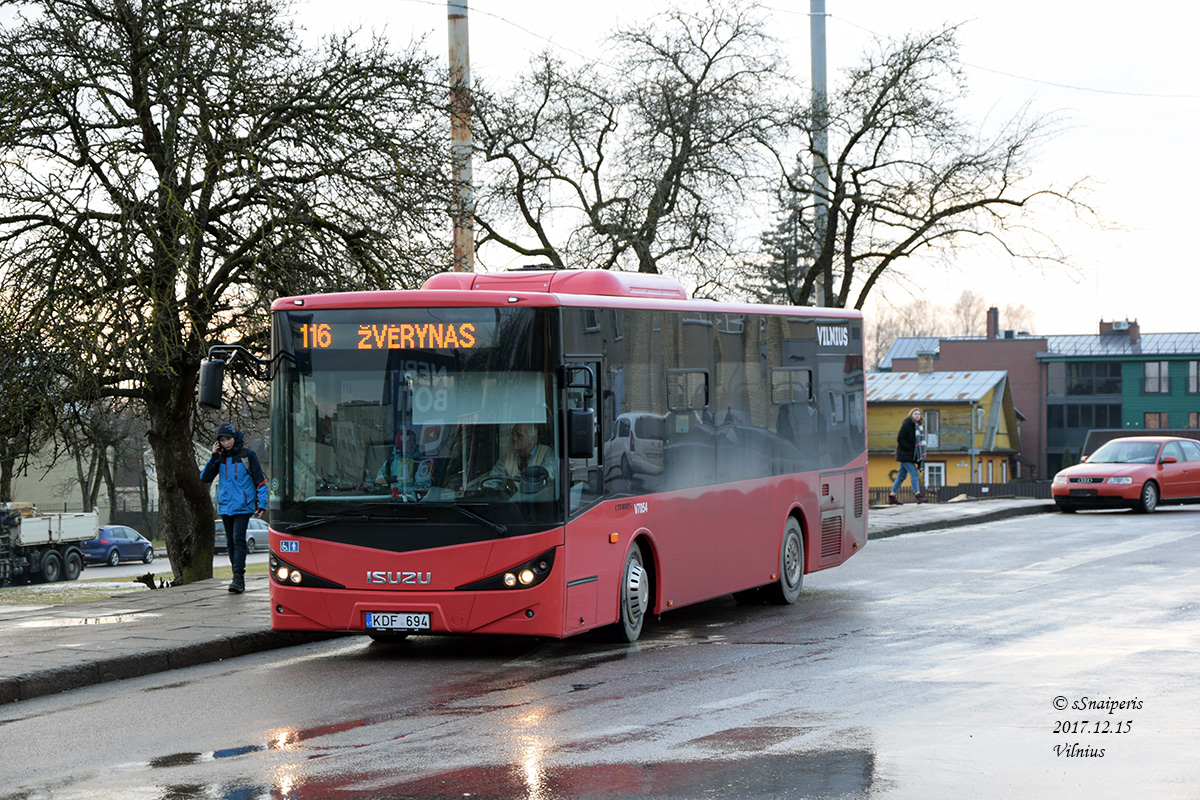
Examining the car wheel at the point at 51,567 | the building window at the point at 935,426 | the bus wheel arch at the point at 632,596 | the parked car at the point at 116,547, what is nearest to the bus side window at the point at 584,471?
the bus wheel arch at the point at 632,596

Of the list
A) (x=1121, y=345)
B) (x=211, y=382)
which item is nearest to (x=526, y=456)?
(x=211, y=382)

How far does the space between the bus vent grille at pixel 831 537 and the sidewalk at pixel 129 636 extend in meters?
5.43

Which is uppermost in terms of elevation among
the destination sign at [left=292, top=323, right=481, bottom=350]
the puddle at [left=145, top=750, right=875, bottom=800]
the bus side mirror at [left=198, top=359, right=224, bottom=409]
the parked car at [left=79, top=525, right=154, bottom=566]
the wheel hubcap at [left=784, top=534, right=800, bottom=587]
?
the destination sign at [left=292, top=323, right=481, bottom=350]

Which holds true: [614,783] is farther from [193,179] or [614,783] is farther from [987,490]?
[987,490]

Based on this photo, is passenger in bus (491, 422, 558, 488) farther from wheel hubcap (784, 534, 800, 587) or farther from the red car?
the red car

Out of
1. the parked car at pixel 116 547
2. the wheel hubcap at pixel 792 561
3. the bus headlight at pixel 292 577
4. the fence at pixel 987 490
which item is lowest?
the parked car at pixel 116 547

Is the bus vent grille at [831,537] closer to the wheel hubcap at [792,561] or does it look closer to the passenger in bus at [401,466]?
the wheel hubcap at [792,561]

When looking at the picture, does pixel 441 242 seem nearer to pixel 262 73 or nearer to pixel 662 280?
pixel 262 73

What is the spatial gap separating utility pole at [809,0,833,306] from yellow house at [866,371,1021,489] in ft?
178

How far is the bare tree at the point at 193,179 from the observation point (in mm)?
19828

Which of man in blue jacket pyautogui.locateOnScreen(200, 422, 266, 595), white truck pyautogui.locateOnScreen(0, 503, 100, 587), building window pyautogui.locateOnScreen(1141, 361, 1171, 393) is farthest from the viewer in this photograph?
building window pyautogui.locateOnScreen(1141, 361, 1171, 393)

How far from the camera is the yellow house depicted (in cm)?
8381

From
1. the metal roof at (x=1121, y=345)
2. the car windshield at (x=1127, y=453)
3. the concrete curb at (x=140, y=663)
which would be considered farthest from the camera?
the metal roof at (x=1121, y=345)

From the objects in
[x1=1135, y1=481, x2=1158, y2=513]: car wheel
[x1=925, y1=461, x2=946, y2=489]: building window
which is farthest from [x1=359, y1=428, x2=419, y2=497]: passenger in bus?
[x1=925, y1=461, x2=946, y2=489]: building window
